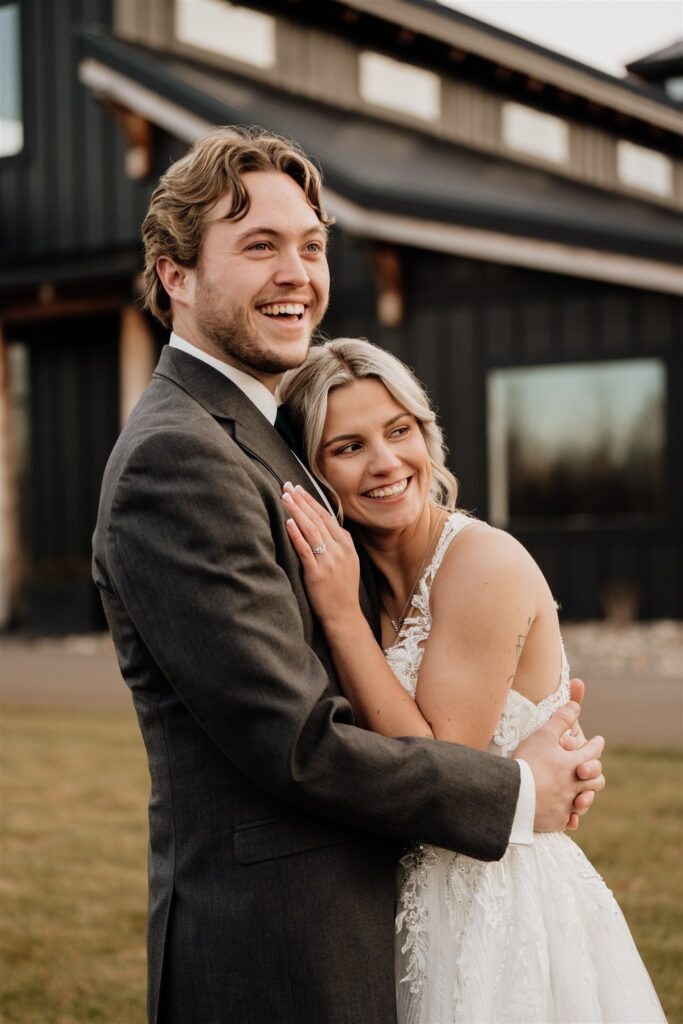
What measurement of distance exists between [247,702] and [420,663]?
1.96 ft

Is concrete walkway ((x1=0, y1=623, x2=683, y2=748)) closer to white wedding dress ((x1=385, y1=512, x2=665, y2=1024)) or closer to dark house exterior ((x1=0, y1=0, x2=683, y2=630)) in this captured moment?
dark house exterior ((x1=0, y1=0, x2=683, y2=630))

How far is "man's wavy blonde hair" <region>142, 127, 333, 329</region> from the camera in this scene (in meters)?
2.24

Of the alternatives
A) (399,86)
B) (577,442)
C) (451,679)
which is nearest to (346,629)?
(451,679)

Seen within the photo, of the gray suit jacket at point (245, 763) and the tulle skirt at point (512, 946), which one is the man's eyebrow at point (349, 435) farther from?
the tulle skirt at point (512, 946)

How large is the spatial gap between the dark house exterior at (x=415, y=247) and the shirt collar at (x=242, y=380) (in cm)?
859

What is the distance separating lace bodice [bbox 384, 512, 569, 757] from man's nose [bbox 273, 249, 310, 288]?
2.03 feet

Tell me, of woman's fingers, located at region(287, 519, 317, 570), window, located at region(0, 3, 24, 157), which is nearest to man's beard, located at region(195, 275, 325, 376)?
woman's fingers, located at region(287, 519, 317, 570)

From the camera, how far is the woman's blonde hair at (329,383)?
8.32ft

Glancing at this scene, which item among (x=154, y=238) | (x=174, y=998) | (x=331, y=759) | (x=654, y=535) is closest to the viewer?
(x=331, y=759)

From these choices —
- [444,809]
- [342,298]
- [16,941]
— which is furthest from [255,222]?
[342,298]

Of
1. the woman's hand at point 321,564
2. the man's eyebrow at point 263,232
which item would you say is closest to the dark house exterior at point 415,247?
the man's eyebrow at point 263,232

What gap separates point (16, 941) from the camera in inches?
185

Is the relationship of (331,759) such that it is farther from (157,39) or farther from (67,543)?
(157,39)

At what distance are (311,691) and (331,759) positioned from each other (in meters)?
0.11
